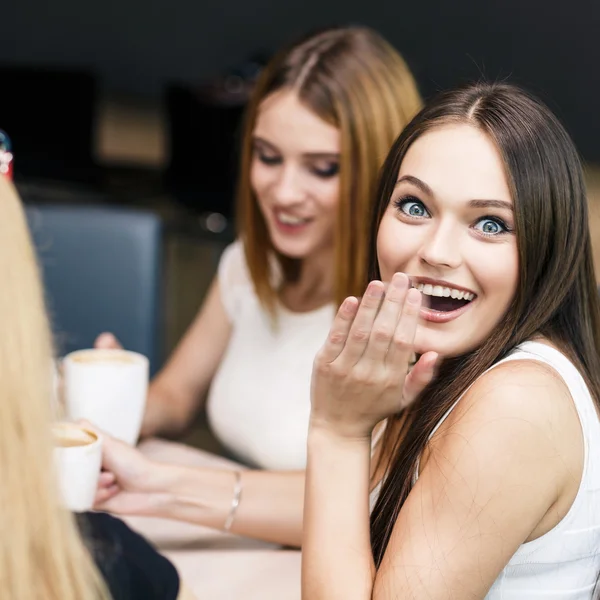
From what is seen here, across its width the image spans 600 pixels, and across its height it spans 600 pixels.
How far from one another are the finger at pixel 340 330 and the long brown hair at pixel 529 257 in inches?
5.6

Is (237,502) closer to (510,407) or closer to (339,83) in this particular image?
(510,407)

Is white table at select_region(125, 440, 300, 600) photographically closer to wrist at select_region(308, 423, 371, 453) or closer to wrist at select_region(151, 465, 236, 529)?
wrist at select_region(151, 465, 236, 529)

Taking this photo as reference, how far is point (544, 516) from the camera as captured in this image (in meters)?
1.05

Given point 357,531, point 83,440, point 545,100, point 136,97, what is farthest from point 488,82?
point 136,97

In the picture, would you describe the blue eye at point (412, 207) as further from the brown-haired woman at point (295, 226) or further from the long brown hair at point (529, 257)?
the brown-haired woman at point (295, 226)

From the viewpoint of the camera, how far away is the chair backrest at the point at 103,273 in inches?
85.7

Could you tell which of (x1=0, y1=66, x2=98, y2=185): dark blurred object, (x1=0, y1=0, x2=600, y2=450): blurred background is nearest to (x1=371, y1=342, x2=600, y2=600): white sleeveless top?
(x1=0, y1=0, x2=600, y2=450): blurred background

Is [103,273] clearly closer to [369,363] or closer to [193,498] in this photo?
[193,498]

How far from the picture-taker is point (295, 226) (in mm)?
1824

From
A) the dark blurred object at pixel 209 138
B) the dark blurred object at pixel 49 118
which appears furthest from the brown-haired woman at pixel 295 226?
the dark blurred object at pixel 49 118

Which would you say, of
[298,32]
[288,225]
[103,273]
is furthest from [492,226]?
[298,32]

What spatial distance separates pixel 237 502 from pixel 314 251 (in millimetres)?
568

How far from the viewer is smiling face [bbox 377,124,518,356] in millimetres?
1093

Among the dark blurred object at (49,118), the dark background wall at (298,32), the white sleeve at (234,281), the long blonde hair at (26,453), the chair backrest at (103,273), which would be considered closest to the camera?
the long blonde hair at (26,453)
